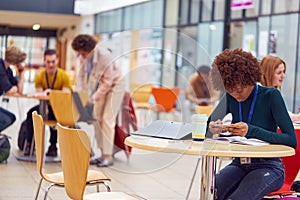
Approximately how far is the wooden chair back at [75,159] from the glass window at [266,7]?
9.15m

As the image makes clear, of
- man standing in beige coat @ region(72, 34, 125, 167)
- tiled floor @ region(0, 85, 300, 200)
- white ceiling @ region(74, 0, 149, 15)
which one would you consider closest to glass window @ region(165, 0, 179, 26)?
white ceiling @ region(74, 0, 149, 15)

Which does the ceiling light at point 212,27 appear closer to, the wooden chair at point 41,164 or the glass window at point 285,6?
the glass window at point 285,6

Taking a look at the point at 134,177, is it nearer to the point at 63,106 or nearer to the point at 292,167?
the point at 63,106

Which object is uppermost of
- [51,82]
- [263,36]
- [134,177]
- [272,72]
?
[263,36]

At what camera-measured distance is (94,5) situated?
20.1 meters

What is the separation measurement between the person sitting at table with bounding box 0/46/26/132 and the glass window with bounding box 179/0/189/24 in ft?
27.9

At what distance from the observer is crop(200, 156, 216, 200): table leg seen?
3.46 metres

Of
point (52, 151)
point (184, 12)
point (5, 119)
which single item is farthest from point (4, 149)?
point (184, 12)

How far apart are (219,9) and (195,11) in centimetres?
123

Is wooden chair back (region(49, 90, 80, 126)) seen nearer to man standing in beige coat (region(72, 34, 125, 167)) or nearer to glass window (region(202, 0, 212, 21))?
man standing in beige coat (region(72, 34, 125, 167))

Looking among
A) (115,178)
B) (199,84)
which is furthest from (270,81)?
(199,84)

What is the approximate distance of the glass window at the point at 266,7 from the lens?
460 inches

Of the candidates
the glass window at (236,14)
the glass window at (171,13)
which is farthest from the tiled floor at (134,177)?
the glass window at (171,13)

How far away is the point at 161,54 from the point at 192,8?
2.29m
